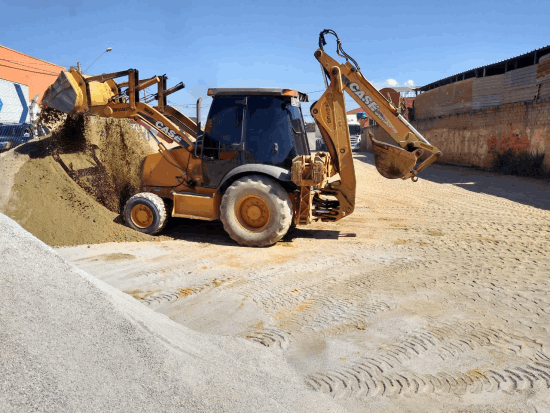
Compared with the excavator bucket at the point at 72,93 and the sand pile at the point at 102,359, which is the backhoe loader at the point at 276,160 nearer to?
the excavator bucket at the point at 72,93

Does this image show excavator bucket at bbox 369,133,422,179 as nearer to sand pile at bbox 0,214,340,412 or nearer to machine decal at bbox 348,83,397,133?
machine decal at bbox 348,83,397,133

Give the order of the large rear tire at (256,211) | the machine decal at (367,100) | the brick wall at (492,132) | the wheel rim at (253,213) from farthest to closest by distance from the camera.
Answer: the brick wall at (492,132)
the machine decal at (367,100)
the wheel rim at (253,213)
the large rear tire at (256,211)

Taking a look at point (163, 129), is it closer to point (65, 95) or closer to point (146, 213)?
point (146, 213)

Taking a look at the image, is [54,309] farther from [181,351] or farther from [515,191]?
[515,191]

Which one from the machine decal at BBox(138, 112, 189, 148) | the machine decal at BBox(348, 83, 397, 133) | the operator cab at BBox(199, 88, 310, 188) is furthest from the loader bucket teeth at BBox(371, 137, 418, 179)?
the machine decal at BBox(138, 112, 189, 148)

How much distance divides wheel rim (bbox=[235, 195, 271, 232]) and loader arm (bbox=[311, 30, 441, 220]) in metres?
1.14

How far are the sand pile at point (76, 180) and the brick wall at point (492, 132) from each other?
11658 millimetres

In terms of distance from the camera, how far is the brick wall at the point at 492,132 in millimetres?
16406

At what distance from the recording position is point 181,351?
127 inches

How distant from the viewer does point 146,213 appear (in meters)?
7.57

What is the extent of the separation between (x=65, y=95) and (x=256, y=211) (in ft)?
13.6

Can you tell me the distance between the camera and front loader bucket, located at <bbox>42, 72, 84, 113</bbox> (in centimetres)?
778

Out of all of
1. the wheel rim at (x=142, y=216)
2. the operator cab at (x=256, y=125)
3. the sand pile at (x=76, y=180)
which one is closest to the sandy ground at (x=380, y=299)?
the wheel rim at (x=142, y=216)

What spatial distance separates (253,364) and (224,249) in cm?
355
